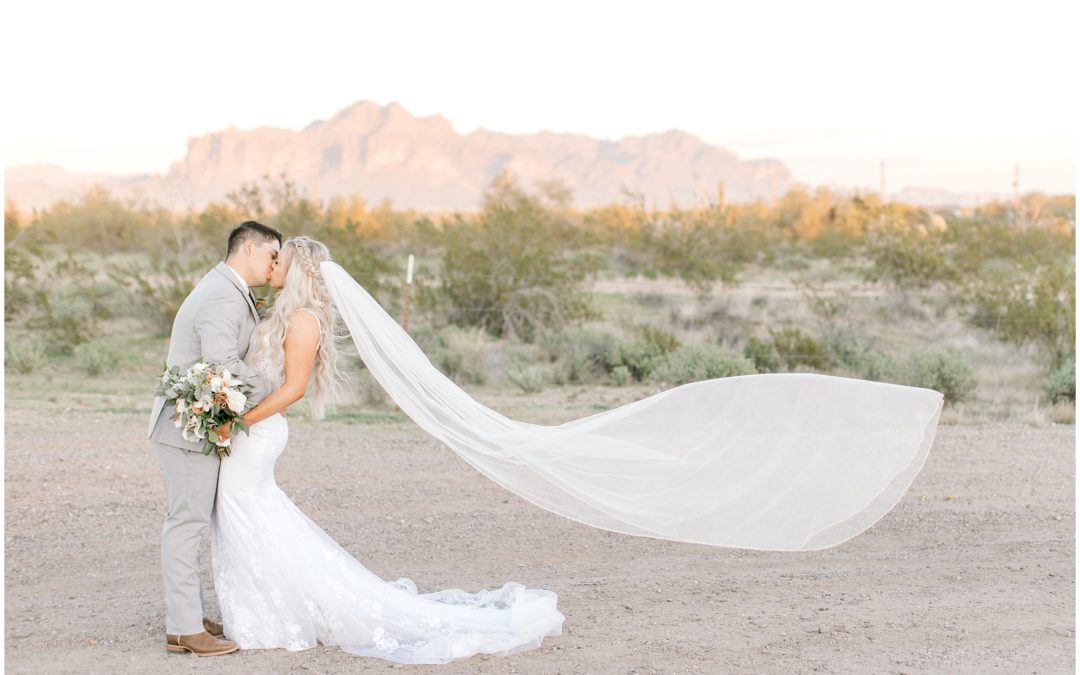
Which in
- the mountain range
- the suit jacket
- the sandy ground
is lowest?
the sandy ground

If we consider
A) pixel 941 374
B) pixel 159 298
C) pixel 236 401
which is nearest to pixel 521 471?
pixel 236 401

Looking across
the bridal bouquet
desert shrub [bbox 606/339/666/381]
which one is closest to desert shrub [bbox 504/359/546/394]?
desert shrub [bbox 606/339/666/381]

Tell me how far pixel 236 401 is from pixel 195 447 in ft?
1.24

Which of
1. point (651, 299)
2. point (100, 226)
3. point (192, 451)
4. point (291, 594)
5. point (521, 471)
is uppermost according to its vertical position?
point (100, 226)

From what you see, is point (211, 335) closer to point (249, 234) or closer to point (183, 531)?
point (249, 234)

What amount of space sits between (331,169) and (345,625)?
176437mm

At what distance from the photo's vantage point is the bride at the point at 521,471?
545 centimetres

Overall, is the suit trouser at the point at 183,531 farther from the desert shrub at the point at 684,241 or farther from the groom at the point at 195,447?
the desert shrub at the point at 684,241

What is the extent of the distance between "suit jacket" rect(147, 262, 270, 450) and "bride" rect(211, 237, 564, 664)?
0.11 meters

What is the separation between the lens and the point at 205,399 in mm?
5074

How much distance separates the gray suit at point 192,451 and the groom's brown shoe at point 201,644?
0.11 ft

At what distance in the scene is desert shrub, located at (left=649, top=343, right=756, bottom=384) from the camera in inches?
601

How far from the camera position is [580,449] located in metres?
6.16

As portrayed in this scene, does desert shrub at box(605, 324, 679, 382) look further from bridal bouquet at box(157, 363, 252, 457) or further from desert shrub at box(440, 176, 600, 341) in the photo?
bridal bouquet at box(157, 363, 252, 457)
